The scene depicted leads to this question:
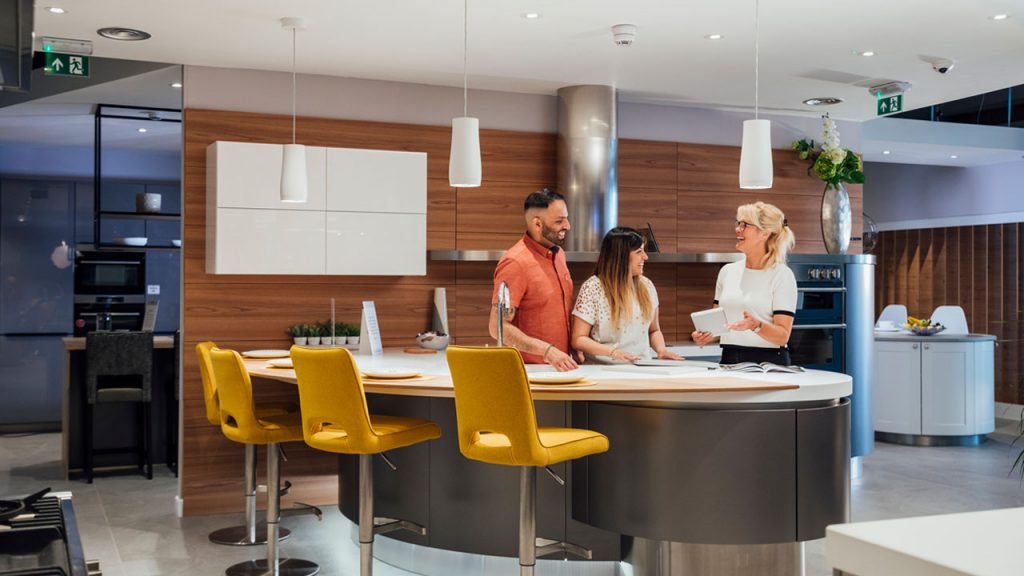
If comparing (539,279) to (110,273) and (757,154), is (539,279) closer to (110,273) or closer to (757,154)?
(757,154)

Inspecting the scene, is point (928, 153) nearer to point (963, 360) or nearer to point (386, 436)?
point (963, 360)

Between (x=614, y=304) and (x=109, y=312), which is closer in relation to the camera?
(x=614, y=304)

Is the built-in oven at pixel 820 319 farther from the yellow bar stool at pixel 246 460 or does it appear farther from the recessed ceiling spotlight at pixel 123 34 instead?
the recessed ceiling spotlight at pixel 123 34

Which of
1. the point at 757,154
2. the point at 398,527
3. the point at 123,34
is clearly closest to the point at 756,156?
the point at 757,154

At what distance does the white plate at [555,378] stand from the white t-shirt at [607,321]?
48cm

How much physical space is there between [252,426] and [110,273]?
548 centimetres

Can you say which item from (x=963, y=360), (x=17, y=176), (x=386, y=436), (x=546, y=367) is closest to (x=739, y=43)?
(x=546, y=367)

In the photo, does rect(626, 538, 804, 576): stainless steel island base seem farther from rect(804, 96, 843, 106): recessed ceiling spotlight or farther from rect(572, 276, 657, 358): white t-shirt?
rect(804, 96, 843, 106): recessed ceiling spotlight

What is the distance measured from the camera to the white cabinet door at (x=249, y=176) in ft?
17.9

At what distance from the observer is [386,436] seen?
3547 mm

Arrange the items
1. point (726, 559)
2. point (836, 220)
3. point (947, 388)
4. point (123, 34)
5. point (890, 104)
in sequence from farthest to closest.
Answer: point (947, 388) → point (836, 220) → point (890, 104) → point (123, 34) → point (726, 559)

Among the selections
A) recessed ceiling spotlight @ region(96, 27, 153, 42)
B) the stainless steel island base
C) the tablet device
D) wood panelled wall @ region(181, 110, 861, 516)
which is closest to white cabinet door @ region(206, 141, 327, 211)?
wood panelled wall @ region(181, 110, 861, 516)

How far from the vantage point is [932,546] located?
92 centimetres

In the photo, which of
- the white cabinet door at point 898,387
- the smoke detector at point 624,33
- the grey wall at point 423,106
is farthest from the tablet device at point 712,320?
the white cabinet door at point 898,387
